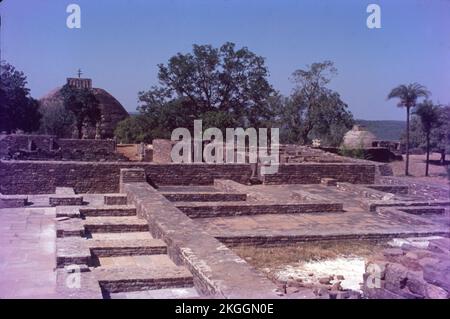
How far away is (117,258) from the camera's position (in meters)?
7.23

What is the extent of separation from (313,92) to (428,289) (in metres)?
30.3

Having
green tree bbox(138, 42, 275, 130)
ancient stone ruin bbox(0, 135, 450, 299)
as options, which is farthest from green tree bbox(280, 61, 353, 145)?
ancient stone ruin bbox(0, 135, 450, 299)

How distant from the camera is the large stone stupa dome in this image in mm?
38347

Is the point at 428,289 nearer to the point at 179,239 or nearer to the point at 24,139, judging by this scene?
the point at 179,239

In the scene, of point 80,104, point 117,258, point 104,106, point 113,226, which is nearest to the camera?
point 117,258

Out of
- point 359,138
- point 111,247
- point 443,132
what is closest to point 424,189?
point 111,247

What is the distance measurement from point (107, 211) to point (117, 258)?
3.00m

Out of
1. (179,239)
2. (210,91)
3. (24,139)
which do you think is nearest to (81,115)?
(210,91)

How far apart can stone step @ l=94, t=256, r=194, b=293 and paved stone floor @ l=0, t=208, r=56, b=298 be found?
0.56m

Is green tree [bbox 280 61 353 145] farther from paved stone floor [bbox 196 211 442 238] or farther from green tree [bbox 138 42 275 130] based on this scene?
paved stone floor [bbox 196 211 442 238]

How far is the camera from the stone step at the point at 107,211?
32.9 ft

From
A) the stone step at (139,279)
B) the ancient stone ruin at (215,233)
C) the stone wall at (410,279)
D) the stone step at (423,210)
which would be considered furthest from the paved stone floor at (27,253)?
the stone step at (423,210)

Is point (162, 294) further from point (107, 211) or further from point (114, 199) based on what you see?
point (114, 199)

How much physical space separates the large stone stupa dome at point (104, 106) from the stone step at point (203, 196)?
2691 cm
